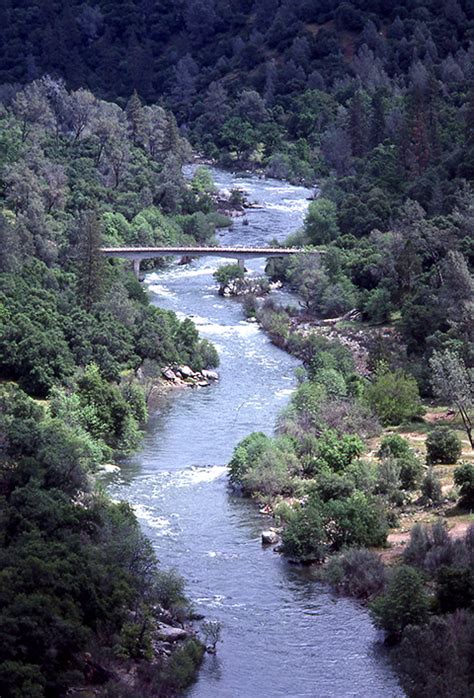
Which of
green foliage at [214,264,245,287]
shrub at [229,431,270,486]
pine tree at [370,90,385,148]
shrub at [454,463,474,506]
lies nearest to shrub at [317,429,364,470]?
shrub at [229,431,270,486]

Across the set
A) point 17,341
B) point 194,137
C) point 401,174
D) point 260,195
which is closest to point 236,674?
point 17,341

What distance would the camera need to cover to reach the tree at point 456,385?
76562mm

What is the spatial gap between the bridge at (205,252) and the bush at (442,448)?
45093 millimetres

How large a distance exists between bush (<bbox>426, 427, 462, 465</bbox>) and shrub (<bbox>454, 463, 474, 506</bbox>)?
5020 mm

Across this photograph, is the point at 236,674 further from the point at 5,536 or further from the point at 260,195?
the point at 260,195

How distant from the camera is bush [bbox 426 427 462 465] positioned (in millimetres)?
73438

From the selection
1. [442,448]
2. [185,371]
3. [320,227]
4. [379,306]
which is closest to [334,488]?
[442,448]

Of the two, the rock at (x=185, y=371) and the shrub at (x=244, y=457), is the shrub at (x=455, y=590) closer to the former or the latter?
the shrub at (x=244, y=457)

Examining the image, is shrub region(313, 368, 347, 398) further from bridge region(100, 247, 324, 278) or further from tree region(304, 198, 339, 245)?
tree region(304, 198, 339, 245)

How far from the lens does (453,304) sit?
9238 centimetres

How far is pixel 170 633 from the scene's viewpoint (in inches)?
2212

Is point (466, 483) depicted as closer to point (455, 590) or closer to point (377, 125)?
point (455, 590)

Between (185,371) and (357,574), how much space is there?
34.2 meters

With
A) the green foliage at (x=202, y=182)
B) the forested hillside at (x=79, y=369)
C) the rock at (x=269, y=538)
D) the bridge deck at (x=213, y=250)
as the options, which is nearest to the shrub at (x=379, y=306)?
the forested hillside at (x=79, y=369)
